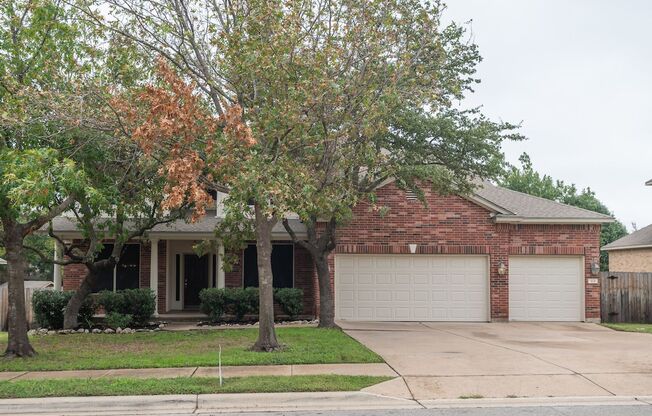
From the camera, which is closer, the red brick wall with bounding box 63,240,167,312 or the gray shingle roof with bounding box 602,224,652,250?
the red brick wall with bounding box 63,240,167,312

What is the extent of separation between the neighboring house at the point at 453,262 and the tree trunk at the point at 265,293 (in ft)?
21.2

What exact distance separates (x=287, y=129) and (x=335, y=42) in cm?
204

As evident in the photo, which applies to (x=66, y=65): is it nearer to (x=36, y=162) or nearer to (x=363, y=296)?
(x=36, y=162)

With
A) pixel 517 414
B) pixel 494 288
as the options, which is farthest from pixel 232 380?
pixel 494 288

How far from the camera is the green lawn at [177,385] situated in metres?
8.93

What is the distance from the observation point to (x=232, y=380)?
965cm

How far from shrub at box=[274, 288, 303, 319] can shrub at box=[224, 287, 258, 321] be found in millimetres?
640

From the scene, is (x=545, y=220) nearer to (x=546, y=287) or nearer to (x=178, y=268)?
(x=546, y=287)

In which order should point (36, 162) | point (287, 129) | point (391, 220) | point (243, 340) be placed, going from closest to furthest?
1. point (36, 162)
2. point (287, 129)
3. point (243, 340)
4. point (391, 220)

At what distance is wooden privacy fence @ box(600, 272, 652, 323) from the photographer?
2058 cm

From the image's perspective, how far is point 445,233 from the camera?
19250mm

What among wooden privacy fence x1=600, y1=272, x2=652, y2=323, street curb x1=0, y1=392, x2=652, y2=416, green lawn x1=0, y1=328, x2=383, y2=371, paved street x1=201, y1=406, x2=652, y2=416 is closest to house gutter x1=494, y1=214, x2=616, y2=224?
wooden privacy fence x1=600, y1=272, x2=652, y2=323

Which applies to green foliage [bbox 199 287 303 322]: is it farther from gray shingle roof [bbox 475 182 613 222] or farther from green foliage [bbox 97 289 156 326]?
gray shingle roof [bbox 475 182 613 222]

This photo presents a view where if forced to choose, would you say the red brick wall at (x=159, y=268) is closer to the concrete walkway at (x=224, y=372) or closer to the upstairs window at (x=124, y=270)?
the upstairs window at (x=124, y=270)
